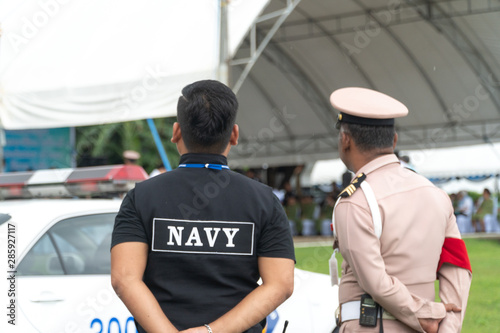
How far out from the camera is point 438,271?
7.57ft

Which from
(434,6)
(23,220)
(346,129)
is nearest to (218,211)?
(346,129)

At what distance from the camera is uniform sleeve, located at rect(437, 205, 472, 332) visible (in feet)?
7.36

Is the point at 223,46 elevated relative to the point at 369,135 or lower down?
elevated

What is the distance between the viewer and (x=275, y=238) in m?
2.04

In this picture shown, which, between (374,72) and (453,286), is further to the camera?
(374,72)

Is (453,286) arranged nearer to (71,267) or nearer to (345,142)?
(345,142)

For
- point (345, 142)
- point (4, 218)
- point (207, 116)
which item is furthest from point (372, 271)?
point (4, 218)

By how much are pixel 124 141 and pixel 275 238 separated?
850 inches

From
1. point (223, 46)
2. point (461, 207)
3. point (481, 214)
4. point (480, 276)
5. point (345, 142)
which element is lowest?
point (480, 276)

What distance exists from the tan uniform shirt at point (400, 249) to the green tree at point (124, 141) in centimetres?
2070

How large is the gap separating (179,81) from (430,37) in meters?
11.4

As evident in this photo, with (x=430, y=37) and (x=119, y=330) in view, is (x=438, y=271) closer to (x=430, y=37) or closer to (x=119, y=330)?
(x=119, y=330)

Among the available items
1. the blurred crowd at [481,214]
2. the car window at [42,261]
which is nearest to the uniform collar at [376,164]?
the car window at [42,261]

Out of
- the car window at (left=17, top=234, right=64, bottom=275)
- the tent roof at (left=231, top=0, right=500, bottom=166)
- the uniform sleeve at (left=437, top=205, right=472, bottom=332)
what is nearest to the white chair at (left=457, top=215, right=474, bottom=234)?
the tent roof at (left=231, top=0, right=500, bottom=166)
